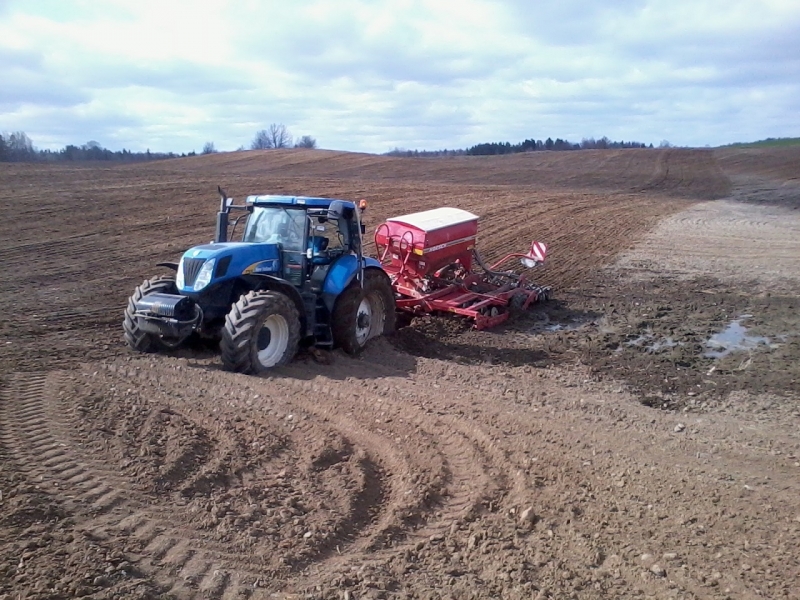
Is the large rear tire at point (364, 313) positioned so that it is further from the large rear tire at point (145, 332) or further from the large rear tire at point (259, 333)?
the large rear tire at point (145, 332)

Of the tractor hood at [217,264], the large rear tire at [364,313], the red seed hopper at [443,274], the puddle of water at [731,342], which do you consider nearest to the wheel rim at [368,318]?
the large rear tire at [364,313]

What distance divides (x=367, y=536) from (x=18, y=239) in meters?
13.7

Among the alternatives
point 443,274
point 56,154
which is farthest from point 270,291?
point 56,154

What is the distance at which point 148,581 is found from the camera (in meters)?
3.74

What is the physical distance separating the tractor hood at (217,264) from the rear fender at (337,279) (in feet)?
2.62

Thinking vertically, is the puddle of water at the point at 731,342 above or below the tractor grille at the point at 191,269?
below

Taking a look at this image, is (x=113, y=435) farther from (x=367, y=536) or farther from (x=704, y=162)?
(x=704, y=162)

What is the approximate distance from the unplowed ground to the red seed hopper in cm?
46

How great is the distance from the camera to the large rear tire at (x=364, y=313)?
27.9 feet

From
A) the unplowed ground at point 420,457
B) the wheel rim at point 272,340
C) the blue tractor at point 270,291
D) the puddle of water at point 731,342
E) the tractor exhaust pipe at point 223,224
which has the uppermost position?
the tractor exhaust pipe at point 223,224

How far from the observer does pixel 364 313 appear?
911cm

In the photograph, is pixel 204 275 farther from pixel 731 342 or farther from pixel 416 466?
pixel 731 342

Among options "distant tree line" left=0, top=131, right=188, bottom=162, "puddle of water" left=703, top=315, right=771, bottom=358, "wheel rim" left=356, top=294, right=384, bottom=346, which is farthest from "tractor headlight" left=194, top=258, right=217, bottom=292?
"distant tree line" left=0, top=131, right=188, bottom=162

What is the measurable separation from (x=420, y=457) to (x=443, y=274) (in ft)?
20.9
